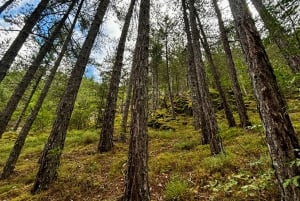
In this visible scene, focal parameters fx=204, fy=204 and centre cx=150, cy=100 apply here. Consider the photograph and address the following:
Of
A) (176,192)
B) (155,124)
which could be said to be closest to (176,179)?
(176,192)

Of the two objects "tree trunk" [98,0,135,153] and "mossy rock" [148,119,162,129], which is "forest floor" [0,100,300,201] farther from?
"mossy rock" [148,119,162,129]

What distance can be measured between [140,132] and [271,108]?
77.3 inches

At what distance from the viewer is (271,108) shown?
233cm

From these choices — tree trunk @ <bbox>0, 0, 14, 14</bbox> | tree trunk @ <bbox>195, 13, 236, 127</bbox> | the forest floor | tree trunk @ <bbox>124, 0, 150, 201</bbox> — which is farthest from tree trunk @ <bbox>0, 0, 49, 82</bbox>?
tree trunk @ <bbox>195, 13, 236, 127</bbox>

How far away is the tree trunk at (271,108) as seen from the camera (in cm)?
216

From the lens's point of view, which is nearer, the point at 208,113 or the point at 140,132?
the point at 140,132

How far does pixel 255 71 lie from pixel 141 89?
1.87 metres

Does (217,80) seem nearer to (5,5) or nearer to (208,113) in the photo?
(208,113)

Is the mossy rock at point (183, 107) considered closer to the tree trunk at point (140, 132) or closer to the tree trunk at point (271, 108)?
the tree trunk at point (140, 132)

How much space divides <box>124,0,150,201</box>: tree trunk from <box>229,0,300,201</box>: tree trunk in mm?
1750

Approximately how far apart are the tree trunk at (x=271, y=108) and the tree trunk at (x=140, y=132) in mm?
1750

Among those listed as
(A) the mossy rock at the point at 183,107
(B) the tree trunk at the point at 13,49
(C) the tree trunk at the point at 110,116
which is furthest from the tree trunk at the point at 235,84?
(A) the mossy rock at the point at 183,107

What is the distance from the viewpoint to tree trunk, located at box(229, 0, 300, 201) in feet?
7.10

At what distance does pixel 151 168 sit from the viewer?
5410 mm
